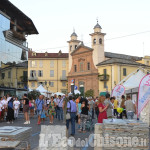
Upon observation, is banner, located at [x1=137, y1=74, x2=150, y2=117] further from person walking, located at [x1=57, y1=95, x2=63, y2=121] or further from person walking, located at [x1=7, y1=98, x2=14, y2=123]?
person walking, located at [x1=7, y1=98, x2=14, y2=123]

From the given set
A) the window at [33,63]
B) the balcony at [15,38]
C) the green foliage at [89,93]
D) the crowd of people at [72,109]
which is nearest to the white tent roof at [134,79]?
the crowd of people at [72,109]

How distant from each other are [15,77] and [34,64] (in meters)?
39.7

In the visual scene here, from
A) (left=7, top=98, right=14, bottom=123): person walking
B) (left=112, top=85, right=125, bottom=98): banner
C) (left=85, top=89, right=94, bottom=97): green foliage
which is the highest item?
(left=112, top=85, right=125, bottom=98): banner

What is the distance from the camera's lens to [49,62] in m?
71.8

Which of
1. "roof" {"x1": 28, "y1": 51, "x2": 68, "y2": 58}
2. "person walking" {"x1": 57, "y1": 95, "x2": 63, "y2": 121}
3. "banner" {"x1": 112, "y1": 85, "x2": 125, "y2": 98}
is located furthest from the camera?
"roof" {"x1": 28, "y1": 51, "x2": 68, "y2": 58}

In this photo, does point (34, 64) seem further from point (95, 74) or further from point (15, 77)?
point (15, 77)

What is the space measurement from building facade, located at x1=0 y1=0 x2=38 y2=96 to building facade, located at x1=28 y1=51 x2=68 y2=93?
112ft

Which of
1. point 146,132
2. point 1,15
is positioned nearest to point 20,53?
point 1,15

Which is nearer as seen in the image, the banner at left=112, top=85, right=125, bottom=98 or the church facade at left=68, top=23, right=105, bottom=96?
the banner at left=112, top=85, right=125, bottom=98

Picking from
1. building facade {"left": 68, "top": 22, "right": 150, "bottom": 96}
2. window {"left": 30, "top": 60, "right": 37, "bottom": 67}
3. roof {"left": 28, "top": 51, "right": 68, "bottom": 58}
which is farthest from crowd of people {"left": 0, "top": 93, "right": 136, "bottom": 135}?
window {"left": 30, "top": 60, "right": 37, "bottom": 67}

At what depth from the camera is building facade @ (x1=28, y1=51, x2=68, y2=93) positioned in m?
70.4

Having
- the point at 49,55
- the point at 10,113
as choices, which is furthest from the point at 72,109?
the point at 49,55

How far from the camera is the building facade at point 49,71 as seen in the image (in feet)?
231

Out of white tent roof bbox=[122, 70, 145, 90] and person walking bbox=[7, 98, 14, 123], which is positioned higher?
white tent roof bbox=[122, 70, 145, 90]
